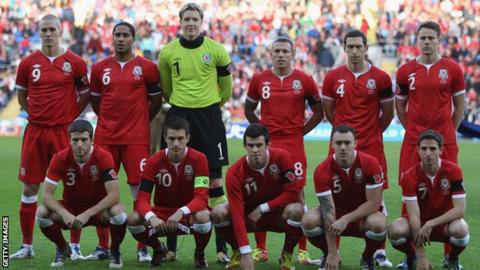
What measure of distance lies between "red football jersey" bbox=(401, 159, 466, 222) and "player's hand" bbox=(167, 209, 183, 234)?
170cm

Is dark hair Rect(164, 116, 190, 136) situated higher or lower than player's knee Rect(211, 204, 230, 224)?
higher

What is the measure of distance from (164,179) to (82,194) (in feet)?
2.20

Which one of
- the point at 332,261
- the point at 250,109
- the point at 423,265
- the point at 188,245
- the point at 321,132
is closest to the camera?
the point at 423,265

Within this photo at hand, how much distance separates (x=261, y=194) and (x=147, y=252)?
111 centimetres

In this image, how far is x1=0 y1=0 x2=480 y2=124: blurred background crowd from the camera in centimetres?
2791

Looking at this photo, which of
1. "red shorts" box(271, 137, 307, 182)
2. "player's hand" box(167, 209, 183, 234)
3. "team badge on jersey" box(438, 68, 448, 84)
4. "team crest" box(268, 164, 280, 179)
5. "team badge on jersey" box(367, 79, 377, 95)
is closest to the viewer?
"player's hand" box(167, 209, 183, 234)

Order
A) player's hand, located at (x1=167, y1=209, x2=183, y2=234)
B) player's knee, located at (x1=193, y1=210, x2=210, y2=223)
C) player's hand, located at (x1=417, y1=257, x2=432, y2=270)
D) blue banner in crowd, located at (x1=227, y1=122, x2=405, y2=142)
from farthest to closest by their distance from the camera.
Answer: blue banner in crowd, located at (x1=227, y1=122, x2=405, y2=142)
player's knee, located at (x1=193, y1=210, x2=210, y2=223)
player's hand, located at (x1=167, y1=209, x2=183, y2=234)
player's hand, located at (x1=417, y1=257, x2=432, y2=270)

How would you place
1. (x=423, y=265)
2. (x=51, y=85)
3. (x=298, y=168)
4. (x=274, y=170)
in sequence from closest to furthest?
(x=423, y=265), (x=274, y=170), (x=51, y=85), (x=298, y=168)

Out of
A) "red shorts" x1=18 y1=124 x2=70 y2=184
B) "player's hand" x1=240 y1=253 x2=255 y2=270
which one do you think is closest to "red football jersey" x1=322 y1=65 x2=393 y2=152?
"player's hand" x1=240 y1=253 x2=255 y2=270

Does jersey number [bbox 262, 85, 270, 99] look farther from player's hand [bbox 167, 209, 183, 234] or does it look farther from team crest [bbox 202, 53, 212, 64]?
player's hand [bbox 167, 209, 183, 234]

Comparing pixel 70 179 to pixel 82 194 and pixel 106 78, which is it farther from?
pixel 106 78

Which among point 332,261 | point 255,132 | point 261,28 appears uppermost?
point 261,28

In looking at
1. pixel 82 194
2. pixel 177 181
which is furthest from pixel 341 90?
pixel 82 194

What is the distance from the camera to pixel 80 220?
299 inches
